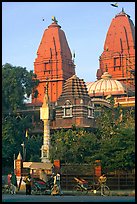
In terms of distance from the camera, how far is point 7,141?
4219cm

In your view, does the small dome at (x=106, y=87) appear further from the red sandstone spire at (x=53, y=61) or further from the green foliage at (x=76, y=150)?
the green foliage at (x=76, y=150)

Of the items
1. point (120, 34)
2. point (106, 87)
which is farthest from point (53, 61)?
point (120, 34)

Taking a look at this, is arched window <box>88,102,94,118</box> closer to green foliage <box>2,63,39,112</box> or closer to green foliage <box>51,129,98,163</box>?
green foliage <box>2,63,39,112</box>

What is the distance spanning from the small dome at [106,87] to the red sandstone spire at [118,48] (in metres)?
4.29

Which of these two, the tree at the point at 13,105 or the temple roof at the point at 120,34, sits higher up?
the temple roof at the point at 120,34

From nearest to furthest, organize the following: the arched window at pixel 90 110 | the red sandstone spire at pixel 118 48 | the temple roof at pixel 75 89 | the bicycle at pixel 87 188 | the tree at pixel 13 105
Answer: the bicycle at pixel 87 188 → the tree at pixel 13 105 → the arched window at pixel 90 110 → the temple roof at pixel 75 89 → the red sandstone spire at pixel 118 48

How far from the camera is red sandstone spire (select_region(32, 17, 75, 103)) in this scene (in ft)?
217

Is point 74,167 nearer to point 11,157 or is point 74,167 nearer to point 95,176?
point 95,176

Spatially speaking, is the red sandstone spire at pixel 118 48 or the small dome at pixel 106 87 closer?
the small dome at pixel 106 87

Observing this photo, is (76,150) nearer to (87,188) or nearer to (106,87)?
(87,188)

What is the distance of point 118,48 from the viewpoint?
6844 cm

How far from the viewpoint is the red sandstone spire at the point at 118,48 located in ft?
222

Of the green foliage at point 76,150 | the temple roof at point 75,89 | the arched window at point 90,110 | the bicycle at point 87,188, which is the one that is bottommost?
the bicycle at point 87,188

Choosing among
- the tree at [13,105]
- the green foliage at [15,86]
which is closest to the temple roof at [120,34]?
the tree at [13,105]
